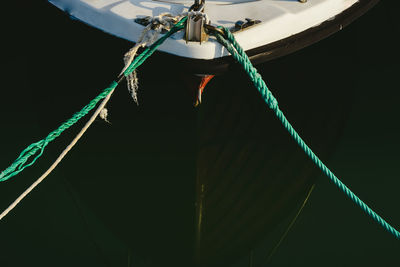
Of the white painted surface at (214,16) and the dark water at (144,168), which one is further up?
the white painted surface at (214,16)

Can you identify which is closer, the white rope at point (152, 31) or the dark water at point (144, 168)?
the white rope at point (152, 31)

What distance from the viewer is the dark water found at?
7.74 feet

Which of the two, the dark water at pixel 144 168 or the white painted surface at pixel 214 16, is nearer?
the white painted surface at pixel 214 16

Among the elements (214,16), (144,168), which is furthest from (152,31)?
(144,168)

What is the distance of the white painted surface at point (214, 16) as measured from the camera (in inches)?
78.5

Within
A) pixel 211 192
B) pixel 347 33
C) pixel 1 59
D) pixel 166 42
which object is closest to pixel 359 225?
pixel 211 192

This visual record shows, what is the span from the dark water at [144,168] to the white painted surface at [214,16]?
0.25 feet

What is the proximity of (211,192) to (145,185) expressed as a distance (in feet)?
1.29

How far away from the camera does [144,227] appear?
2617mm

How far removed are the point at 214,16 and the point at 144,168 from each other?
3.29 feet

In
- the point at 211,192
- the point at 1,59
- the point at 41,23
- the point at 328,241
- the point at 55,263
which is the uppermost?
the point at 41,23

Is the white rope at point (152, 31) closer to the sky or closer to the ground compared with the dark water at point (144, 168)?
closer to the sky

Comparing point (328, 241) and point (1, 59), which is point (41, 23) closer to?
point (1, 59)

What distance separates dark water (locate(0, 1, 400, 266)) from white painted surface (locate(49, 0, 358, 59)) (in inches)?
3.0
